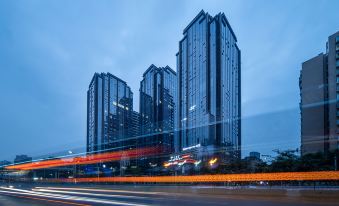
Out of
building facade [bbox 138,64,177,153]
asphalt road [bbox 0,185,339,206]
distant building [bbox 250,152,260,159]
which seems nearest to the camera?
asphalt road [bbox 0,185,339,206]

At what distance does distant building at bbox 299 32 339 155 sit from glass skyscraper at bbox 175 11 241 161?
11498 millimetres

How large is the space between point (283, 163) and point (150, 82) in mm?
62571

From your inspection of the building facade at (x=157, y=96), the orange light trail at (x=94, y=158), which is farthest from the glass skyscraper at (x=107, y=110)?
the orange light trail at (x=94, y=158)

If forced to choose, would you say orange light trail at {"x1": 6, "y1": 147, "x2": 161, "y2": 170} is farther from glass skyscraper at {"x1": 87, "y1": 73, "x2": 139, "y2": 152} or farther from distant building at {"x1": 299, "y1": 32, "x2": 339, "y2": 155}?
distant building at {"x1": 299, "y1": 32, "x2": 339, "y2": 155}

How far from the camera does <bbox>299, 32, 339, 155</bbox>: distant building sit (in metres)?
53.7

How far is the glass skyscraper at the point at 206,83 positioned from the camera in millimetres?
62656

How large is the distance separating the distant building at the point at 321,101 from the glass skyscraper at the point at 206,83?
453 inches

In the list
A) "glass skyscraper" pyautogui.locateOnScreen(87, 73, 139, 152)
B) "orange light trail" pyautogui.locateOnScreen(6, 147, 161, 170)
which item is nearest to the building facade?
"glass skyscraper" pyautogui.locateOnScreen(87, 73, 139, 152)

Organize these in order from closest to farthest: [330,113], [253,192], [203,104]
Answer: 1. [253,192]
2. [330,113]
3. [203,104]

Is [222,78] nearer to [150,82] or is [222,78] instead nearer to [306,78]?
[306,78]

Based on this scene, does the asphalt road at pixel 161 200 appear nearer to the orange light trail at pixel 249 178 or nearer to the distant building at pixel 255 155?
the orange light trail at pixel 249 178

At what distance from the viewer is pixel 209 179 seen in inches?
1248

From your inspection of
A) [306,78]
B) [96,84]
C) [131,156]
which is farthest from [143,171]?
[96,84]

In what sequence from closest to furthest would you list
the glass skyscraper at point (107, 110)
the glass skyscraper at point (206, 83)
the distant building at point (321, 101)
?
the distant building at point (321, 101) → the glass skyscraper at point (206, 83) → the glass skyscraper at point (107, 110)
